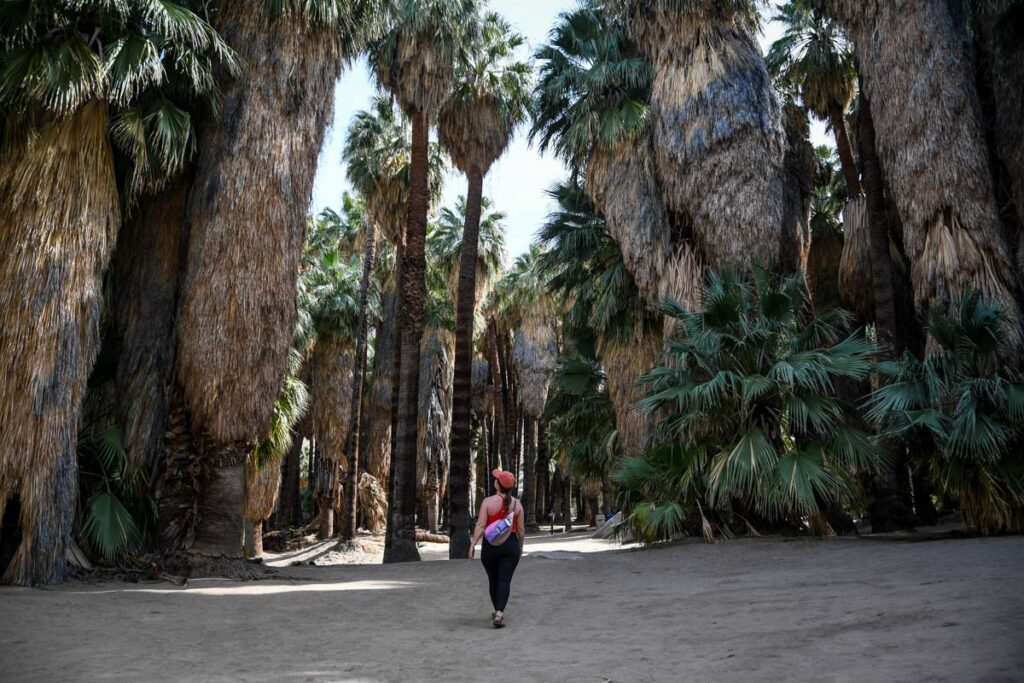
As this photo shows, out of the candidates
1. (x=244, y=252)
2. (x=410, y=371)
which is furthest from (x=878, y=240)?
(x=244, y=252)

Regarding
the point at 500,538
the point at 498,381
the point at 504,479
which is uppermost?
the point at 498,381

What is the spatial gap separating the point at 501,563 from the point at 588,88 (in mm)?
13192

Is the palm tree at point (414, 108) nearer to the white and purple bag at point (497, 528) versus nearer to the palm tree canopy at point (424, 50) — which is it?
the palm tree canopy at point (424, 50)

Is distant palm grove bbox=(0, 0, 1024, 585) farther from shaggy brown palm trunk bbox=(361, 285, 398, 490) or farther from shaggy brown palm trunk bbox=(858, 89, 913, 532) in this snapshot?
shaggy brown palm trunk bbox=(361, 285, 398, 490)

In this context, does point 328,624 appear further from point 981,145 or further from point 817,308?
point 817,308

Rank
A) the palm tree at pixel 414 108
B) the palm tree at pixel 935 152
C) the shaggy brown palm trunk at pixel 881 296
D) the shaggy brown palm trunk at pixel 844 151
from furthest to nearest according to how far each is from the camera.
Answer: the shaggy brown palm trunk at pixel 844 151 < the palm tree at pixel 414 108 < the shaggy brown palm trunk at pixel 881 296 < the palm tree at pixel 935 152

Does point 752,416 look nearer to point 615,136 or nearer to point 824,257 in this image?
point 615,136

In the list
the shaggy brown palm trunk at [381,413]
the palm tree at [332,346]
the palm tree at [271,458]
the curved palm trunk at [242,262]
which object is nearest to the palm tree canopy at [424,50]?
the curved palm trunk at [242,262]

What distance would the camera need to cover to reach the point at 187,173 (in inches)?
489

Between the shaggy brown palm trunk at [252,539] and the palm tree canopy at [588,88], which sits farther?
the shaggy brown palm trunk at [252,539]

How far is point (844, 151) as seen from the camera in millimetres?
18844

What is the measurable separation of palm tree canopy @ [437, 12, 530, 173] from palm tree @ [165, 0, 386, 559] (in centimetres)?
596

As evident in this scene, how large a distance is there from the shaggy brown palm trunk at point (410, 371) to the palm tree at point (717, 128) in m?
5.31

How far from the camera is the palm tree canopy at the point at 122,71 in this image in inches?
384
